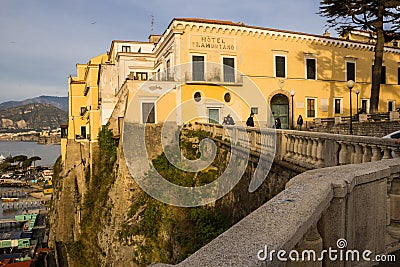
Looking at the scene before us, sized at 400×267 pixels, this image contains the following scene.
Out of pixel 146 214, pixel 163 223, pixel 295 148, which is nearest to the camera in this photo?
pixel 295 148

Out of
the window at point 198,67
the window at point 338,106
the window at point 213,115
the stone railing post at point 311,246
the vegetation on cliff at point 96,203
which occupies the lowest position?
the vegetation on cliff at point 96,203

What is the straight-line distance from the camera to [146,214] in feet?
48.6

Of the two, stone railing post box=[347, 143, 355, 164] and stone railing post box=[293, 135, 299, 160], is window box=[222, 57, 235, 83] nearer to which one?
stone railing post box=[293, 135, 299, 160]

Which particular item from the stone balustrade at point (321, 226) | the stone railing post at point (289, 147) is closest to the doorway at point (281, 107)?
the stone railing post at point (289, 147)

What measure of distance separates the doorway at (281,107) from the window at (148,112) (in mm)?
9848

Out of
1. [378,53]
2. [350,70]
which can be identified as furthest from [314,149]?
[350,70]

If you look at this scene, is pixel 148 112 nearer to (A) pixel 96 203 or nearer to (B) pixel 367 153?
(A) pixel 96 203

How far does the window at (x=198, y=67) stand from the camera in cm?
2144

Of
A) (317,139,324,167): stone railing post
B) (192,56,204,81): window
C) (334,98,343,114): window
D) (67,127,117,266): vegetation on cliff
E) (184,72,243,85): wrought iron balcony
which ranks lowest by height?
(67,127,117,266): vegetation on cliff

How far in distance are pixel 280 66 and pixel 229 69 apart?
465 cm

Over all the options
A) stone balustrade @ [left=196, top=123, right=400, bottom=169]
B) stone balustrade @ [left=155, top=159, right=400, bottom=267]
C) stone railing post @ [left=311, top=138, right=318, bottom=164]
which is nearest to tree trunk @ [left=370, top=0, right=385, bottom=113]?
stone balustrade @ [left=196, top=123, right=400, bottom=169]

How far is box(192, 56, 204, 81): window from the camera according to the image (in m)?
21.4

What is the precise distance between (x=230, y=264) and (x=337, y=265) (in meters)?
1.52

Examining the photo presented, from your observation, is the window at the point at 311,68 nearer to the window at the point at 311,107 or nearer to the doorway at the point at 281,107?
the window at the point at 311,107
